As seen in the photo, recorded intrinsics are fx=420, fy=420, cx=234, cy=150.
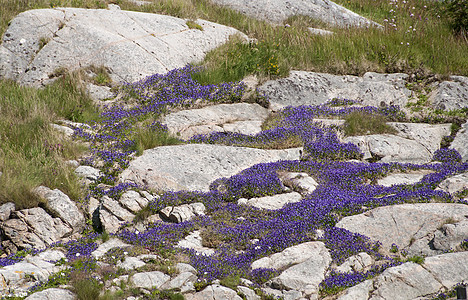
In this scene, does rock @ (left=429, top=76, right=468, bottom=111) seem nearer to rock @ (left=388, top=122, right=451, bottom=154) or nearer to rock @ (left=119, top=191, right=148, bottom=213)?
Result: rock @ (left=388, top=122, right=451, bottom=154)

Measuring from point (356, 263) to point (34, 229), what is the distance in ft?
17.2

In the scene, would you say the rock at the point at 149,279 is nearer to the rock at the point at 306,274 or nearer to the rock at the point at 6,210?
the rock at the point at 306,274

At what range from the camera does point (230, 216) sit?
25.4 feet

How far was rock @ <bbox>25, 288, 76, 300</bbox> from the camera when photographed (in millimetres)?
5089

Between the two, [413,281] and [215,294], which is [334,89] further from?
[215,294]

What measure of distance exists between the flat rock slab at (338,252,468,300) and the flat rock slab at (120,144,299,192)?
4.20 meters

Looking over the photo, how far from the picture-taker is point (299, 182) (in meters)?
8.59

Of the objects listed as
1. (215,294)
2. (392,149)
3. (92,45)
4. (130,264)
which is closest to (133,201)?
(130,264)

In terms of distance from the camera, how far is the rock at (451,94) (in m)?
11.5

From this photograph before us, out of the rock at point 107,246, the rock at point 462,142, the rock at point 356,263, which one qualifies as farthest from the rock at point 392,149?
the rock at point 107,246

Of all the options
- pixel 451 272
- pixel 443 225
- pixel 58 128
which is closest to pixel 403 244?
pixel 443 225

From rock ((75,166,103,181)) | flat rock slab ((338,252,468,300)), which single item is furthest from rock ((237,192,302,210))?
rock ((75,166,103,181))

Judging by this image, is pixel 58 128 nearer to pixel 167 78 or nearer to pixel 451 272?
pixel 167 78

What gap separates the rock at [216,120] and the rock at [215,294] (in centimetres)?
567
